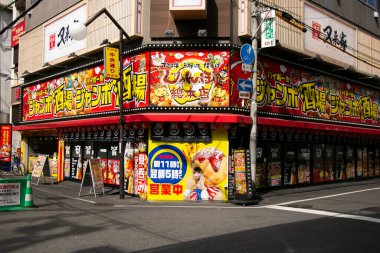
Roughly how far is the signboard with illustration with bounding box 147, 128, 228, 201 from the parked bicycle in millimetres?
12823

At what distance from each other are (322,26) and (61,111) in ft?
48.5

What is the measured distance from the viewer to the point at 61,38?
68.1 feet

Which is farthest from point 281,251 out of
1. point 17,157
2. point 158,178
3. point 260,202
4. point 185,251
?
point 17,157

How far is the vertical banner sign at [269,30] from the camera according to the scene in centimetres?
1451

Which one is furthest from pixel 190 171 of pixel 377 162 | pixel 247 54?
pixel 377 162

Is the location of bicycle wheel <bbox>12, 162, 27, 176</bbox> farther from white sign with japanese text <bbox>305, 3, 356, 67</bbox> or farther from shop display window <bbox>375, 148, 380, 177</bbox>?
shop display window <bbox>375, 148, 380, 177</bbox>

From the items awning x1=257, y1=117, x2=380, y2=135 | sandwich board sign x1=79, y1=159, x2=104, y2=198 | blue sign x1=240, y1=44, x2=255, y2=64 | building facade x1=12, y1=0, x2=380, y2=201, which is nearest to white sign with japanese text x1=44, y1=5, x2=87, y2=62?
building facade x1=12, y1=0, x2=380, y2=201

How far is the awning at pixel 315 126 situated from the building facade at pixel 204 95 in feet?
0.31

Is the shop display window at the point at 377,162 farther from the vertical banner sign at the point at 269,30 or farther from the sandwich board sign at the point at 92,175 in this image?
the sandwich board sign at the point at 92,175

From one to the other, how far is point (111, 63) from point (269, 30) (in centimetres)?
629

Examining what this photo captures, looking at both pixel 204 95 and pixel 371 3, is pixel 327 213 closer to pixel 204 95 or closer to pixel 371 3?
pixel 204 95

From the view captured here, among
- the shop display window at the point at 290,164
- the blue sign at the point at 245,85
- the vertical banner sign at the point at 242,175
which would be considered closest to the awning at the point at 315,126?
the shop display window at the point at 290,164

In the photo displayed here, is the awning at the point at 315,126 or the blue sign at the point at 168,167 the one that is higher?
the awning at the point at 315,126

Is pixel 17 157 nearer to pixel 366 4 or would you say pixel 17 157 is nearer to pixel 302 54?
pixel 302 54
